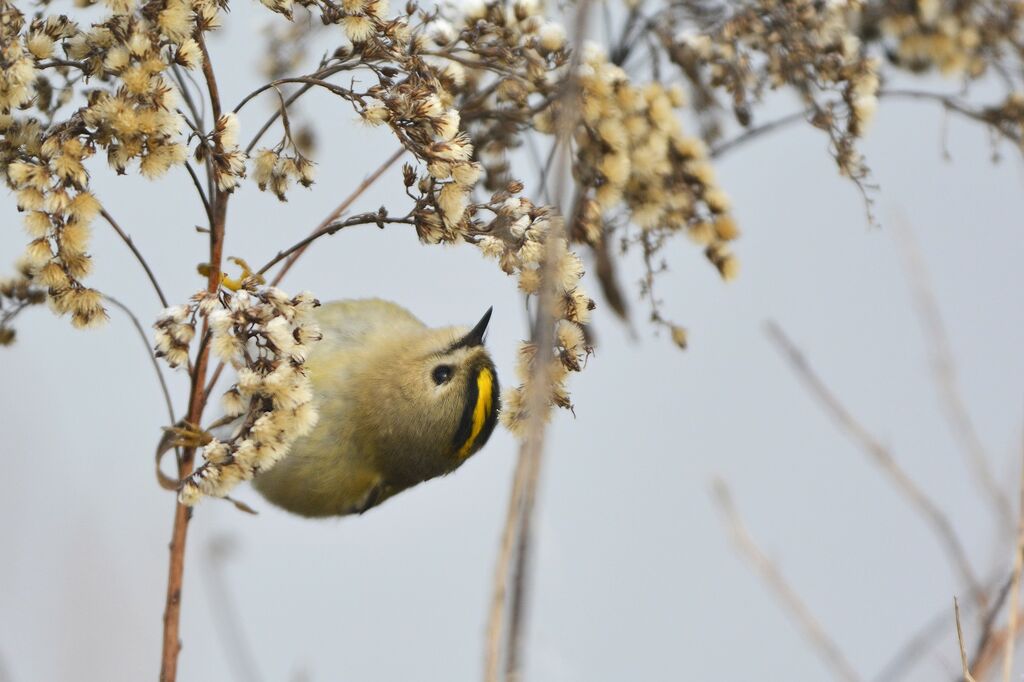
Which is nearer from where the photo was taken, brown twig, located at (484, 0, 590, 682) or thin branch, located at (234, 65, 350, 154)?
brown twig, located at (484, 0, 590, 682)

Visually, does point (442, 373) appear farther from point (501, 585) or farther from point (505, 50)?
point (501, 585)

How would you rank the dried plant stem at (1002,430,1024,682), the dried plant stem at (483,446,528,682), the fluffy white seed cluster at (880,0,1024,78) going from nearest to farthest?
the dried plant stem at (483,446,528,682)
the dried plant stem at (1002,430,1024,682)
the fluffy white seed cluster at (880,0,1024,78)

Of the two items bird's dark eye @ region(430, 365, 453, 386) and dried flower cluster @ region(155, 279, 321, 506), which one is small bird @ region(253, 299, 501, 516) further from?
dried flower cluster @ region(155, 279, 321, 506)

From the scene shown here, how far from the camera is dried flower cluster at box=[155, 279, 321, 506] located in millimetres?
1419

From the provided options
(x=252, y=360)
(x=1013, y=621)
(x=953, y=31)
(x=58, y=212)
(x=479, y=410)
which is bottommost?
(x=1013, y=621)

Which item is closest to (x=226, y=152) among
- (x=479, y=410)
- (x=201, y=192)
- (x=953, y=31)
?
(x=201, y=192)

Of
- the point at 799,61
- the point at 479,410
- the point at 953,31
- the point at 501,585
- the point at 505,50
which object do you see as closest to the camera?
the point at 501,585

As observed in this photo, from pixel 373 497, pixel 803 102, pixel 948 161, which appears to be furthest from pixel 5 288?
pixel 948 161

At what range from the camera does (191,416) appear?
5.07ft

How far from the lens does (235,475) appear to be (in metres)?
1.42

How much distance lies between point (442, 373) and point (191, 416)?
3.00 feet

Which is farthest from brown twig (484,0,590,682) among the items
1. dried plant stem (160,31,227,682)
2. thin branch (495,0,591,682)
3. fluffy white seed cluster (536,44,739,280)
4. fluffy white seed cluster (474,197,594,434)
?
fluffy white seed cluster (536,44,739,280)

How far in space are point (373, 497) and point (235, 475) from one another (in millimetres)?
1156

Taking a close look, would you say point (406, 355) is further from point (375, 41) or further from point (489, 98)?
point (375, 41)
